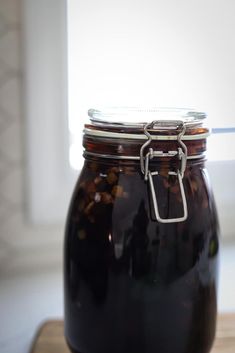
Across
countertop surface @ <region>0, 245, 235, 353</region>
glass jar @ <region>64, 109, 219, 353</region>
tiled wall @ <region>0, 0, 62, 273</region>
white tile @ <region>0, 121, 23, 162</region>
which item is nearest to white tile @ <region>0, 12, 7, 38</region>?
tiled wall @ <region>0, 0, 62, 273</region>

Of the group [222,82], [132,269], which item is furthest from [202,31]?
[132,269]

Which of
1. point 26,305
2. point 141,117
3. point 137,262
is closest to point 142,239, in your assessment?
point 137,262

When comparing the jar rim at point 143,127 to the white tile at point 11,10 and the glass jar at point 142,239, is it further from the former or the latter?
the white tile at point 11,10

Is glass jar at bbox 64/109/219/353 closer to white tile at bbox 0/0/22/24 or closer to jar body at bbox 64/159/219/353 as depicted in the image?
jar body at bbox 64/159/219/353

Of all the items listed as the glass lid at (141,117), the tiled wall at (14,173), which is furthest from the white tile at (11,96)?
the glass lid at (141,117)

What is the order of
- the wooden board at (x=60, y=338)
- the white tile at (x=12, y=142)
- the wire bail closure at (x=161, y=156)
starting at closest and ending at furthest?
the wire bail closure at (x=161, y=156), the wooden board at (x=60, y=338), the white tile at (x=12, y=142)

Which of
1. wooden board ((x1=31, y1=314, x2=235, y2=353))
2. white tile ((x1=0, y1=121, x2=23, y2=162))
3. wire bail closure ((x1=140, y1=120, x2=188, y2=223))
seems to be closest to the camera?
wire bail closure ((x1=140, y1=120, x2=188, y2=223))
